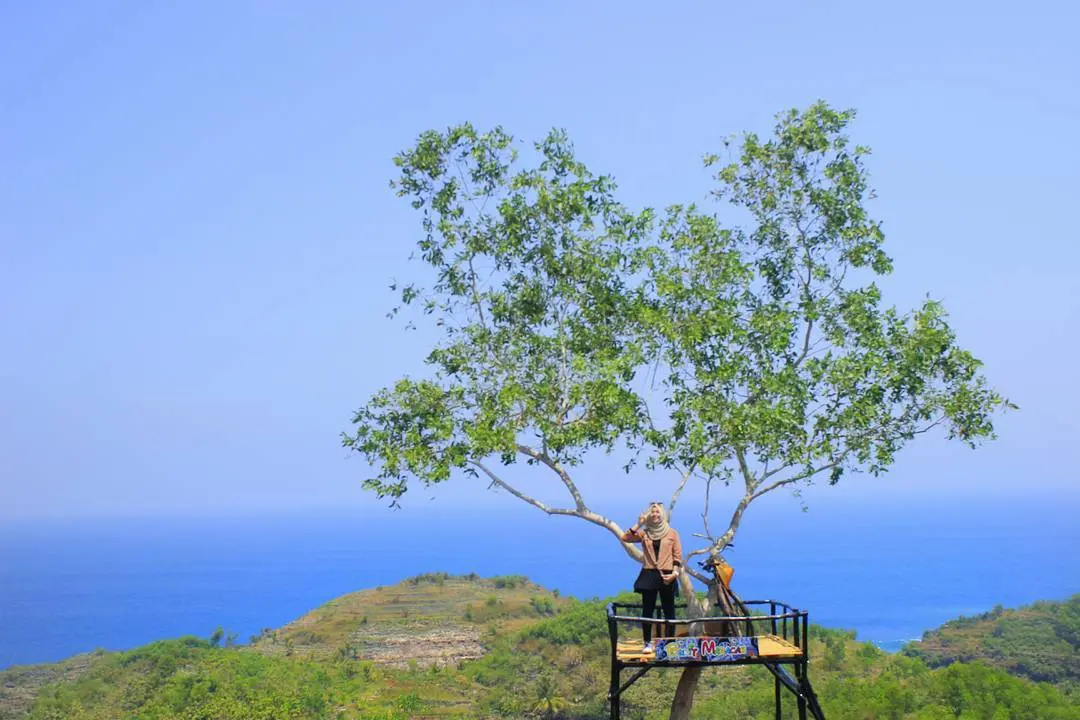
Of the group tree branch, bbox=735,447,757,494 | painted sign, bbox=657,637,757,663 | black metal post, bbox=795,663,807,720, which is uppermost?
tree branch, bbox=735,447,757,494

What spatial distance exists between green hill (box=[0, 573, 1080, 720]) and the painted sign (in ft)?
49.8

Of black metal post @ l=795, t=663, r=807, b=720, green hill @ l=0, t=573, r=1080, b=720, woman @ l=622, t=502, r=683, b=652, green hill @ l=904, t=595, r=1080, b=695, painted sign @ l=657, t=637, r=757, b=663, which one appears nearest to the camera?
painted sign @ l=657, t=637, r=757, b=663

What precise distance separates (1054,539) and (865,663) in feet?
556

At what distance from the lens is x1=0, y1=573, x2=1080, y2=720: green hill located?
26.0 m

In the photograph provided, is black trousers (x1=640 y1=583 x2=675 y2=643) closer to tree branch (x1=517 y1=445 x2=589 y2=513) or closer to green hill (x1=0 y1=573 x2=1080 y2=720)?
tree branch (x1=517 y1=445 x2=589 y2=513)

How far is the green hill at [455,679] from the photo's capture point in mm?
26016

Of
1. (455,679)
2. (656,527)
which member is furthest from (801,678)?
(455,679)

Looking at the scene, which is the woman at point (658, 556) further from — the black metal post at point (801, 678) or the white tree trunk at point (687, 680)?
the white tree trunk at point (687, 680)

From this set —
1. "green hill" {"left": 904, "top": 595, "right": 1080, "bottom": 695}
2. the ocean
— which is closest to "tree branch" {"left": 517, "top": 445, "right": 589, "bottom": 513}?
"green hill" {"left": 904, "top": 595, "right": 1080, "bottom": 695}

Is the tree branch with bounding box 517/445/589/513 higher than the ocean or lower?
lower

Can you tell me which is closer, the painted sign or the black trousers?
the painted sign

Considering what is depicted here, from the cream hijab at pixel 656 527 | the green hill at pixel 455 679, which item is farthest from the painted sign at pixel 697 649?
the green hill at pixel 455 679

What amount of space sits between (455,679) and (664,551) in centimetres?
2817

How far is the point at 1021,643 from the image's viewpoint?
4347 cm
